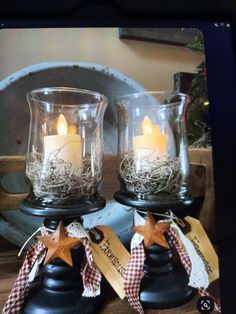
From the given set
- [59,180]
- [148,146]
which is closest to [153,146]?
[148,146]

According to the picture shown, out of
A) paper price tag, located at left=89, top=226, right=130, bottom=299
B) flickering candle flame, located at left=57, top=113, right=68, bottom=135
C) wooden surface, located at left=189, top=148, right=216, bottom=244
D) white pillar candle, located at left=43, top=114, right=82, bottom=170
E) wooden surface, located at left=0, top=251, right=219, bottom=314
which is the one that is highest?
flickering candle flame, located at left=57, top=113, right=68, bottom=135

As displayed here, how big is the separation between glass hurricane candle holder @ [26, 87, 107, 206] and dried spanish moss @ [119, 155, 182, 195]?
3 centimetres

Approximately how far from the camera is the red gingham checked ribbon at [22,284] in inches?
10.8

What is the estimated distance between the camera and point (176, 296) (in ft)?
0.97

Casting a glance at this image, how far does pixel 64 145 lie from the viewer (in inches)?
12.1

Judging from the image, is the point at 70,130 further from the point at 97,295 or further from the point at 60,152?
the point at 97,295

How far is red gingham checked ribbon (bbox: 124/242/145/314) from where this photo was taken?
0.29 m

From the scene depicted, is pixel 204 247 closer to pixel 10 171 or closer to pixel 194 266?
pixel 194 266

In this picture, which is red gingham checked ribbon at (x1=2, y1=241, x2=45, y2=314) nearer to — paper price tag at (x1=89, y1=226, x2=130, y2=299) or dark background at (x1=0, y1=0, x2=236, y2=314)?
paper price tag at (x1=89, y1=226, x2=130, y2=299)

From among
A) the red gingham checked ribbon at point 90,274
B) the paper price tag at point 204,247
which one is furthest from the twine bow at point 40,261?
the paper price tag at point 204,247

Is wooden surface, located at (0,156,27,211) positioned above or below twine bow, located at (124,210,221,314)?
above

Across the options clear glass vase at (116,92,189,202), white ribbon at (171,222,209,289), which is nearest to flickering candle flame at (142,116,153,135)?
clear glass vase at (116,92,189,202)

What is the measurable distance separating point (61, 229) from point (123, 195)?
0.08 m

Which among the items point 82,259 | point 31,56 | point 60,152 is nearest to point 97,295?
point 82,259
